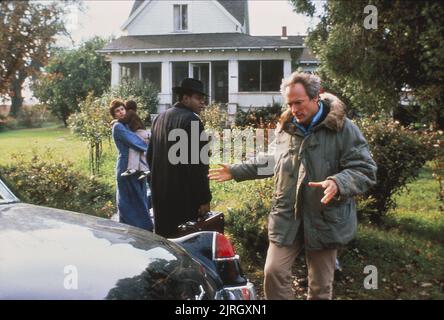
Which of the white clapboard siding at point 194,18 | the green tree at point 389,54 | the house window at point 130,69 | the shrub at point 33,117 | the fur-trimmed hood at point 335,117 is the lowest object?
the shrub at point 33,117

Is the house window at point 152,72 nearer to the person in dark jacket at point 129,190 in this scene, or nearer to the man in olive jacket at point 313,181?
the person in dark jacket at point 129,190

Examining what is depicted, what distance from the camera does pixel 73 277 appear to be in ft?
7.61

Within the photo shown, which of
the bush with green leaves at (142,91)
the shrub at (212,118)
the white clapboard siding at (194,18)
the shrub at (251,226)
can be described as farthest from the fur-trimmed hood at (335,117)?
the white clapboard siding at (194,18)

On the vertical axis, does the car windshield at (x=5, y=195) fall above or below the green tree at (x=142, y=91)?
below

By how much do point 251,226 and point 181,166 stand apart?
1347 mm

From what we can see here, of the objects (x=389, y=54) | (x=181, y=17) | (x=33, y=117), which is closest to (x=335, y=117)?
(x=389, y=54)

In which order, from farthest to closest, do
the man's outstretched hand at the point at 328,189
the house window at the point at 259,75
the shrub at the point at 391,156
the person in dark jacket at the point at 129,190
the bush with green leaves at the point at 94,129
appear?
the house window at the point at 259,75 → the bush with green leaves at the point at 94,129 → the shrub at the point at 391,156 → the person in dark jacket at the point at 129,190 → the man's outstretched hand at the point at 328,189

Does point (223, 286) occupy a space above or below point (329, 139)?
below

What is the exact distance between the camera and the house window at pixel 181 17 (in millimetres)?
26595

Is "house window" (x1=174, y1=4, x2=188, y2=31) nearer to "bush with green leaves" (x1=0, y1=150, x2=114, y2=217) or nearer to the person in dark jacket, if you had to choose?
"bush with green leaves" (x1=0, y1=150, x2=114, y2=217)

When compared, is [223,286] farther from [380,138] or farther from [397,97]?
[397,97]

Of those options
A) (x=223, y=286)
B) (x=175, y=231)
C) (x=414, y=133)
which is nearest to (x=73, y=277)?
(x=223, y=286)

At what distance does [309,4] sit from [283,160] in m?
11.7

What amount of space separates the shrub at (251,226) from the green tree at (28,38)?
136 inches
